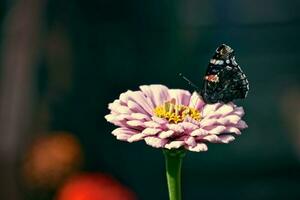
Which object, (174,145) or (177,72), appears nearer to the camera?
(174,145)

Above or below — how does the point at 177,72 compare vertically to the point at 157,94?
above

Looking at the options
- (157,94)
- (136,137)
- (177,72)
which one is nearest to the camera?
(136,137)

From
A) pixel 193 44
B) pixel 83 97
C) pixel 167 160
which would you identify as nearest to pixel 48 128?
pixel 83 97

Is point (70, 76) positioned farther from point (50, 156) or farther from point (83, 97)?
point (50, 156)

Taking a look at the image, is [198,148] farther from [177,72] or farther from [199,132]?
[177,72]

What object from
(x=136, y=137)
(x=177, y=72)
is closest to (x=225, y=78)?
(x=136, y=137)

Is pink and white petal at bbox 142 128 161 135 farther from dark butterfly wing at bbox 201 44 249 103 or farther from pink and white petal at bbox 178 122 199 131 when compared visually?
dark butterfly wing at bbox 201 44 249 103
